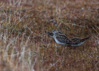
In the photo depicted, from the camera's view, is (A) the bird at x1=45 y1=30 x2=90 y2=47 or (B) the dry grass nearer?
(B) the dry grass

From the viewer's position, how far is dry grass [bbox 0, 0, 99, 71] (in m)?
5.53

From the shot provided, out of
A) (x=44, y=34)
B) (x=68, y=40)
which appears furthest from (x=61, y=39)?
(x=44, y=34)

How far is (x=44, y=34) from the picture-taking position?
734cm

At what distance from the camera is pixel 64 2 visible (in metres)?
10.2

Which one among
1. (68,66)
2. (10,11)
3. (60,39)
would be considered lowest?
(68,66)

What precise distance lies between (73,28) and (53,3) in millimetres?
2324

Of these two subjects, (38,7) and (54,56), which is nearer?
(54,56)

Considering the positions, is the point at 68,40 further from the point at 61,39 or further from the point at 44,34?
the point at 44,34

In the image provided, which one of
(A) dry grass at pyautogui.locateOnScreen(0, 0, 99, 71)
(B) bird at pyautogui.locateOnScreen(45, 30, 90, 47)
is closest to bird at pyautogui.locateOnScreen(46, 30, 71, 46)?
(B) bird at pyautogui.locateOnScreen(45, 30, 90, 47)

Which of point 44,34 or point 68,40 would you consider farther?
point 44,34

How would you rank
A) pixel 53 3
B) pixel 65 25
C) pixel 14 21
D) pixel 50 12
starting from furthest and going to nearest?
pixel 53 3 → pixel 50 12 → pixel 65 25 → pixel 14 21

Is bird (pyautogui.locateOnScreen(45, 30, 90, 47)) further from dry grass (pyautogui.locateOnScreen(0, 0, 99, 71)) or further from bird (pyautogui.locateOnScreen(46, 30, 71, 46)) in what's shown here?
dry grass (pyautogui.locateOnScreen(0, 0, 99, 71))

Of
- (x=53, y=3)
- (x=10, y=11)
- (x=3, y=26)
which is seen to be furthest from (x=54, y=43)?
(x=53, y=3)

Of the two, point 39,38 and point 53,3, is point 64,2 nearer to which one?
point 53,3
